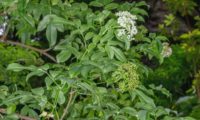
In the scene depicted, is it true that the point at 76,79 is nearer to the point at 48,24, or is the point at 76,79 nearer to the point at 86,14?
the point at 48,24

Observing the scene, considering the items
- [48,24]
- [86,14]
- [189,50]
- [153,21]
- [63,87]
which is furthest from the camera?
[153,21]

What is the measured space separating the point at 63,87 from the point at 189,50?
3.15 m

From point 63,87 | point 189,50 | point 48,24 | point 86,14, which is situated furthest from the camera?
point 189,50

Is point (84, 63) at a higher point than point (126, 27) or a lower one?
lower

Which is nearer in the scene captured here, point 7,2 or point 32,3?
point 7,2

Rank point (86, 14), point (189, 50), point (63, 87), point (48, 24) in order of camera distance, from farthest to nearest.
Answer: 1. point (189, 50)
2. point (86, 14)
3. point (48, 24)
4. point (63, 87)

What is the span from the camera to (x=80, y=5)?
1.90m

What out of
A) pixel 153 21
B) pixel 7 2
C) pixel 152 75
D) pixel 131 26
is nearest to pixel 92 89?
pixel 131 26

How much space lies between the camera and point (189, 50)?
14.7ft

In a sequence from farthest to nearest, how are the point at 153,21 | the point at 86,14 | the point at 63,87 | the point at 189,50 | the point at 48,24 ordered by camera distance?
the point at 153,21 → the point at 189,50 → the point at 86,14 → the point at 48,24 → the point at 63,87

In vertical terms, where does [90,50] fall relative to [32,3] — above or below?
below

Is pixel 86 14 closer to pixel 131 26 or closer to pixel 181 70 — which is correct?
pixel 131 26

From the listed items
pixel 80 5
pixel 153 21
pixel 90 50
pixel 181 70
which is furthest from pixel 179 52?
pixel 90 50

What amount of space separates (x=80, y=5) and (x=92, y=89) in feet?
1.62
